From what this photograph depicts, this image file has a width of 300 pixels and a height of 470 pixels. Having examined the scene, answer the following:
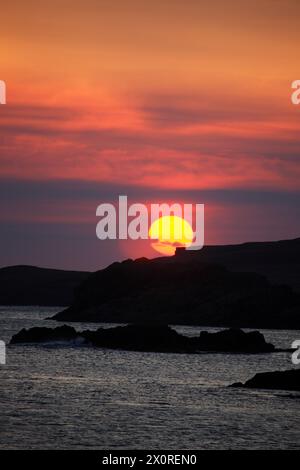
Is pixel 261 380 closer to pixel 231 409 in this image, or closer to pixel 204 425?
pixel 231 409

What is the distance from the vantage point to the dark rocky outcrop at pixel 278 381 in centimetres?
7850

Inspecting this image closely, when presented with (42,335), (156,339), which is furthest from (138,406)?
(42,335)

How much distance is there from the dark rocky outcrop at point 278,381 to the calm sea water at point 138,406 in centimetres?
184

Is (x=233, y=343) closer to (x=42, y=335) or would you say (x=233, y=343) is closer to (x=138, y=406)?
(x=42, y=335)

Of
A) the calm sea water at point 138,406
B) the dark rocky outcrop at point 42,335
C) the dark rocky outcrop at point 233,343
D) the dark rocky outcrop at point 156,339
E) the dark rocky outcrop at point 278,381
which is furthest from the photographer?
the dark rocky outcrop at point 42,335

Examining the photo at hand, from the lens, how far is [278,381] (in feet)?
261

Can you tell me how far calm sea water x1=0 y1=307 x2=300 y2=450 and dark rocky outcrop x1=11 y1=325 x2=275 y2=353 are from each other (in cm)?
1763

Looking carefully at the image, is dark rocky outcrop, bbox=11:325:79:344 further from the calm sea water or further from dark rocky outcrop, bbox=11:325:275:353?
the calm sea water

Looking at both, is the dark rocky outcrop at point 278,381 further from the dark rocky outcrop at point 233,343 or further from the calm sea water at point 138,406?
the dark rocky outcrop at point 233,343

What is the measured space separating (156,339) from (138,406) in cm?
5784

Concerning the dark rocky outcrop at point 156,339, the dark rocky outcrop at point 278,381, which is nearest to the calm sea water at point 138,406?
the dark rocky outcrop at point 278,381

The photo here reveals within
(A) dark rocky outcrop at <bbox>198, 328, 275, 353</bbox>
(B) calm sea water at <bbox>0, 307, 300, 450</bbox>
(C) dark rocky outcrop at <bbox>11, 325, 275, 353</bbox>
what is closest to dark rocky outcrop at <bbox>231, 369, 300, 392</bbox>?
(B) calm sea water at <bbox>0, 307, 300, 450</bbox>

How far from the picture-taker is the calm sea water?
2216 inches
